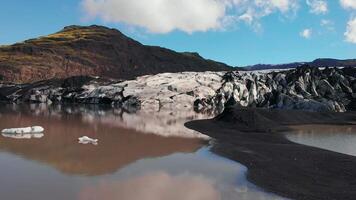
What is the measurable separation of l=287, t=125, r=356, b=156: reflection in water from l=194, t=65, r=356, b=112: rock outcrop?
46713 millimetres

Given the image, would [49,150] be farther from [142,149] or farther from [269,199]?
[269,199]

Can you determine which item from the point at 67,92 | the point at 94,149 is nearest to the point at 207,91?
the point at 67,92

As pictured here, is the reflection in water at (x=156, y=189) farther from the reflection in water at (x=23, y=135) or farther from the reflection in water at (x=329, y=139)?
the reflection in water at (x=23, y=135)

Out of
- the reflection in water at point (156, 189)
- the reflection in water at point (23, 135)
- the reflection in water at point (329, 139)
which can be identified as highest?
the reflection in water at point (23, 135)

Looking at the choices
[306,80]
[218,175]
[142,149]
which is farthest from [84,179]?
[306,80]

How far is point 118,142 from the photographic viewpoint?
43750 mm

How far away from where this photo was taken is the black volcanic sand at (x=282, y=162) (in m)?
A: 24.1

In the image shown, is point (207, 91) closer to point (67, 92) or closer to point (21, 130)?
point (67, 92)

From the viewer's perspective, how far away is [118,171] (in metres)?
28.4

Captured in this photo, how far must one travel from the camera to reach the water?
2239 centimetres

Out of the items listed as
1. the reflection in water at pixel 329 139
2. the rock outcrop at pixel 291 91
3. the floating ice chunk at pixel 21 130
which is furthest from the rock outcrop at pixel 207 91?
the floating ice chunk at pixel 21 130

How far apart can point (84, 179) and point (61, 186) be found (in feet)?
7.76

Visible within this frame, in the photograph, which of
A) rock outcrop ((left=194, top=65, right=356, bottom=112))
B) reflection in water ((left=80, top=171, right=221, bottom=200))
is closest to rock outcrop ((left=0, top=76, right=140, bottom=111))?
rock outcrop ((left=194, top=65, right=356, bottom=112))

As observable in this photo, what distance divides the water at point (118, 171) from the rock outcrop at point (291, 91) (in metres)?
72.9
